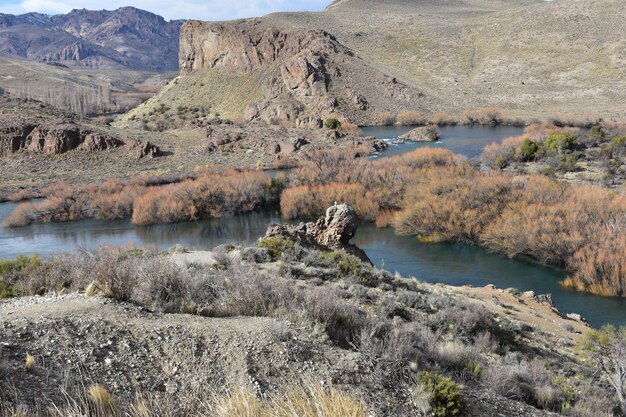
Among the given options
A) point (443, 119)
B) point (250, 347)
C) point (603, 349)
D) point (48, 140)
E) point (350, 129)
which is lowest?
point (603, 349)

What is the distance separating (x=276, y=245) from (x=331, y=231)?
354 centimetres

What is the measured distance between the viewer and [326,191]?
32.7 metres

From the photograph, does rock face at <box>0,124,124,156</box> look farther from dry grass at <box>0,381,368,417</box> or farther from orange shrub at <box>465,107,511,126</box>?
orange shrub at <box>465,107,511,126</box>

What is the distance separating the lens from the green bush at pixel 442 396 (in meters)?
5.89

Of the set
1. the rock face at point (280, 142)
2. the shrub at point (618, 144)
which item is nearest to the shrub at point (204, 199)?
the rock face at point (280, 142)

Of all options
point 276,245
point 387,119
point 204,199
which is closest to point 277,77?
point 387,119

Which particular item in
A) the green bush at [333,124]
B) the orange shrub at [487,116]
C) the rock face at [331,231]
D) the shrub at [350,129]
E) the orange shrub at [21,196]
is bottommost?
the orange shrub at [21,196]

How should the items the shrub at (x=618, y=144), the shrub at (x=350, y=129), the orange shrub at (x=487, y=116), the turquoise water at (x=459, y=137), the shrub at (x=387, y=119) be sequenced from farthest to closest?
the shrub at (x=387, y=119) → the orange shrub at (x=487, y=116) → the shrub at (x=350, y=129) → the turquoise water at (x=459, y=137) → the shrub at (x=618, y=144)

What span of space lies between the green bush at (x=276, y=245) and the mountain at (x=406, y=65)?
163 ft

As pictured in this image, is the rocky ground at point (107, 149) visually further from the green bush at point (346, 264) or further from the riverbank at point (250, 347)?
the riverbank at point (250, 347)

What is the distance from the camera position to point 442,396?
6.01 m

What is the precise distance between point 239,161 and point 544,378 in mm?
39871

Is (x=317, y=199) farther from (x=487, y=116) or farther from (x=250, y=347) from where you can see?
(x=487, y=116)

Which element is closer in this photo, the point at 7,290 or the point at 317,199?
the point at 7,290
